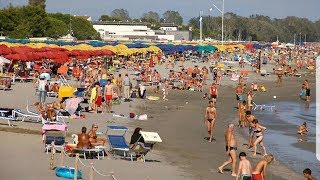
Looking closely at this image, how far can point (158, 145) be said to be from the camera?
1638 centimetres

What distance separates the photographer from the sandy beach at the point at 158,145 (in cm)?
1218

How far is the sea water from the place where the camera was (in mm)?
Result: 16531

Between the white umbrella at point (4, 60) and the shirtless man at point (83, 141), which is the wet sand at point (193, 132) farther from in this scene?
the white umbrella at point (4, 60)

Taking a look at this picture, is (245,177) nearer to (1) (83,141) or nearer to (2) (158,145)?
(1) (83,141)

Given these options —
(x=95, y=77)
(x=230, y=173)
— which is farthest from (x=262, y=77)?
(x=230, y=173)

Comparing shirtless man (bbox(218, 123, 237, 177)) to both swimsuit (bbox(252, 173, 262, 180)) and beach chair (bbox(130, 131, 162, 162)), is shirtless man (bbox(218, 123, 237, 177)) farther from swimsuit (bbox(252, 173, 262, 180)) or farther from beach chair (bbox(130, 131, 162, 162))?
swimsuit (bbox(252, 173, 262, 180))

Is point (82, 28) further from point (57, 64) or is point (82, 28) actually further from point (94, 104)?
point (94, 104)

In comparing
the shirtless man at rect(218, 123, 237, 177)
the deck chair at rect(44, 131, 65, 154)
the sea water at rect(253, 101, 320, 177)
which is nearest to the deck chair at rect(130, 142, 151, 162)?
the deck chair at rect(44, 131, 65, 154)

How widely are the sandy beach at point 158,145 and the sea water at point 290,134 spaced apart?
64 centimetres

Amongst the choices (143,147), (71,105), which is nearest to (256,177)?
(143,147)

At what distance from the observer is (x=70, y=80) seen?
3550 cm

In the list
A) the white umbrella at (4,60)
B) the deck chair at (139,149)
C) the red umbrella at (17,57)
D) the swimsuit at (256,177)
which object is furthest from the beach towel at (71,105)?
the red umbrella at (17,57)

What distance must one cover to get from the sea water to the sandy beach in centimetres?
64

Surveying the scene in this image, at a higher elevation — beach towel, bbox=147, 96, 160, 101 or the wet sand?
beach towel, bbox=147, 96, 160, 101
